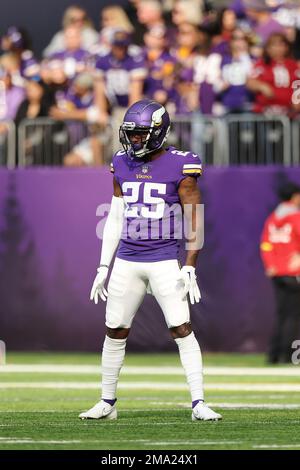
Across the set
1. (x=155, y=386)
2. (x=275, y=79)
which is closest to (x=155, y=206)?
(x=155, y=386)

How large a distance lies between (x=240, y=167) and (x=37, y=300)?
9.96ft

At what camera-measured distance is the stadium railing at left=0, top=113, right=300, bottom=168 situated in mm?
15383

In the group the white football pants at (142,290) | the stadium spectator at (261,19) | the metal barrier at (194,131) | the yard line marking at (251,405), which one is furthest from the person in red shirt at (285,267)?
the white football pants at (142,290)

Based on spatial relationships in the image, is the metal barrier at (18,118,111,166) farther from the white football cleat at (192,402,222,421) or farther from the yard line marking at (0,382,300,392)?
the white football cleat at (192,402,222,421)

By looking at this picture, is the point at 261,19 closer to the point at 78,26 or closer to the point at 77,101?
the point at 78,26

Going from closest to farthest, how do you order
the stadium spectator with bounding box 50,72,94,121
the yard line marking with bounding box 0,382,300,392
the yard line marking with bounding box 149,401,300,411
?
the yard line marking with bounding box 149,401,300,411 → the yard line marking with bounding box 0,382,300,392 → the stadium spectator with bounding box 50,72,94,121

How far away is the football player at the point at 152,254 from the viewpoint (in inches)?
332

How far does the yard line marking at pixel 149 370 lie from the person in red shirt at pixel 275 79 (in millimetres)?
3270

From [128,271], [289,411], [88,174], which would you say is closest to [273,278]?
[88,174]

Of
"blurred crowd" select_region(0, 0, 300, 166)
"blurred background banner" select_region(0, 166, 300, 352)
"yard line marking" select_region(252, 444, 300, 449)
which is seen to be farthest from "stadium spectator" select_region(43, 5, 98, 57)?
"yard line marking" select_region(252, 444, 300, 449)

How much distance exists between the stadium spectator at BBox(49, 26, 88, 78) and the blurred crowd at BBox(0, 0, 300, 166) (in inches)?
0.5

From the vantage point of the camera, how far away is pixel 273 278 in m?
15.0

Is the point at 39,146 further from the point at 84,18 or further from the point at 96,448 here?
the point at 96,448

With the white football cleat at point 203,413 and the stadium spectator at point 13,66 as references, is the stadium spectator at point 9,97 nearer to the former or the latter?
the stadium spectator at point 13,66
